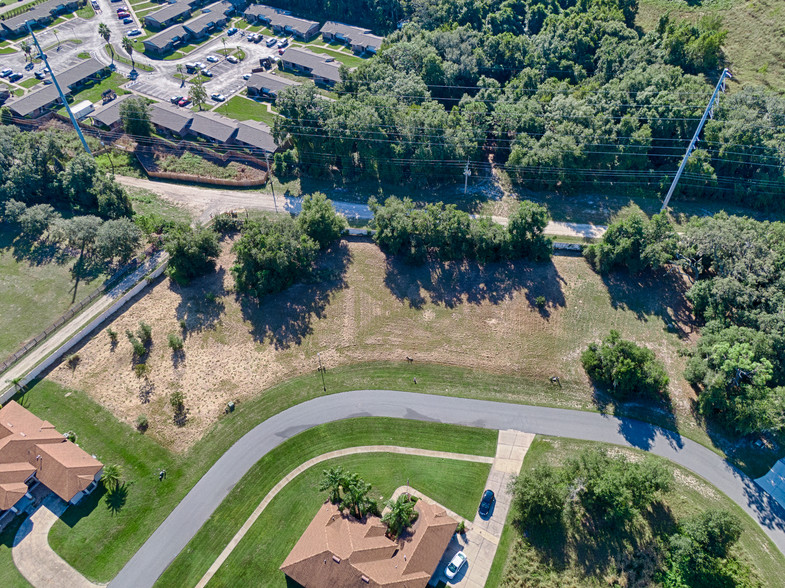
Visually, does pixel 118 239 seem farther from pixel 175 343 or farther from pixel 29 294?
pixel 175 343

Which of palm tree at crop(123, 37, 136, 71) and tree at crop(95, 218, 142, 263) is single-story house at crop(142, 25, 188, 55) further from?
tree at crop(95, 218, 142, 263)

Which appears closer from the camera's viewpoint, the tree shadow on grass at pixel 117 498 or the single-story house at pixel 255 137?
the tree shadow on grass at pixel 117 498

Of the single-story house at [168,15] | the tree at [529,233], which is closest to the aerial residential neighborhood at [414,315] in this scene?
the tree at [529,233]

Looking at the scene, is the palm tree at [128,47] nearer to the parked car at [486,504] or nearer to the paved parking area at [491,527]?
the paved parking area at [491,527]

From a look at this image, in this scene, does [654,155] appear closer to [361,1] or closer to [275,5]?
[361,1]

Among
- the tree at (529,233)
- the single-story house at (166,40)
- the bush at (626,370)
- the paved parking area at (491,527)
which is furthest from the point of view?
the single-story house at (166,40)

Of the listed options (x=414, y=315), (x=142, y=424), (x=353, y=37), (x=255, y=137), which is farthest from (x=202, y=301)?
(x=353, y=37)
